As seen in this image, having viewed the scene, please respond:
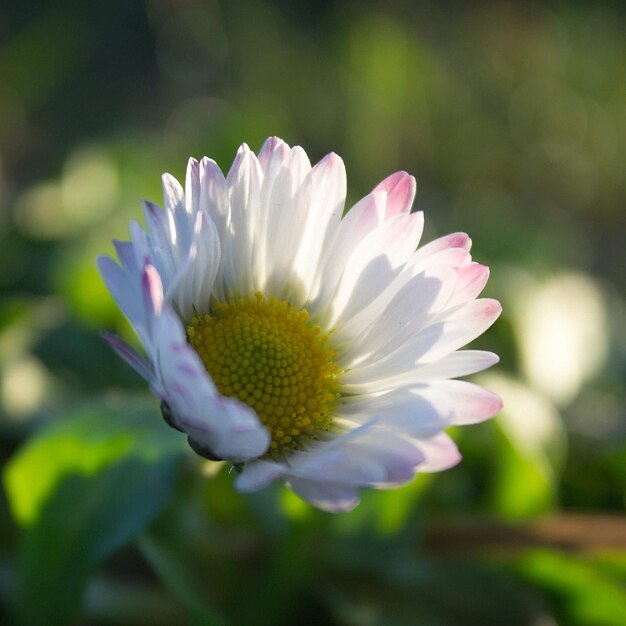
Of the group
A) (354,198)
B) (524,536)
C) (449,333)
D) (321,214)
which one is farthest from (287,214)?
(354,198)

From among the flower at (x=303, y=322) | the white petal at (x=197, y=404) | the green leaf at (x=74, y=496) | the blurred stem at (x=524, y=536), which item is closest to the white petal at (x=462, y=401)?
the flower at (x=303, y=322)

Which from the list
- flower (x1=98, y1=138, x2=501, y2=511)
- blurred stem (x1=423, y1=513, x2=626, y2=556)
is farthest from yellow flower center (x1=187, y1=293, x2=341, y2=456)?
blurred stem (x1=423, y1=513, x2=626, y2=556)

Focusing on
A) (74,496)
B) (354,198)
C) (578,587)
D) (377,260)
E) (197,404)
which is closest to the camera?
(197,404)

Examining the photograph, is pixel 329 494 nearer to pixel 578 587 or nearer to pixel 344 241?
pixel 344 241

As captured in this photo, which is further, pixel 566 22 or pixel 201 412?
pixel 566 22

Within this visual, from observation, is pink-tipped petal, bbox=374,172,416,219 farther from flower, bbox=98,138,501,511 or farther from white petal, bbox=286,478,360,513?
white petal, bbox=286,478,360,513

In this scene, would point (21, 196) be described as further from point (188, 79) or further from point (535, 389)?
point (188, 79)

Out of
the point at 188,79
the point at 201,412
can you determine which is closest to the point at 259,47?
the point at 188,79

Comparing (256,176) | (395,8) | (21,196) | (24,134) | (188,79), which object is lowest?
(256,176)
